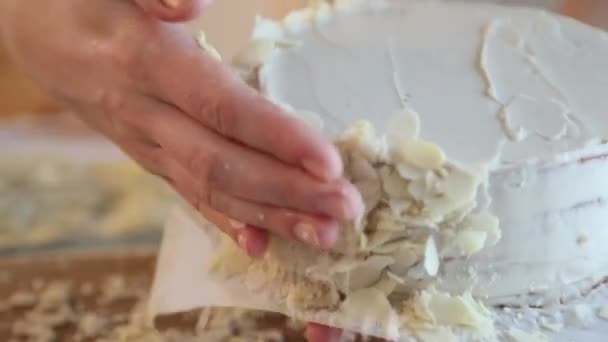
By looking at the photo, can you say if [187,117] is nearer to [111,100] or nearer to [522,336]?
[111,100]

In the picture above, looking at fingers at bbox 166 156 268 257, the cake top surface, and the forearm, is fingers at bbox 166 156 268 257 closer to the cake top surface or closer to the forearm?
the cake top surface

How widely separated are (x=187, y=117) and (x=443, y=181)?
18 cm

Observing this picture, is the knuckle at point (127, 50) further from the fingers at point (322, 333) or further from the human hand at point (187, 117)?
the fingers at point (322, 333)

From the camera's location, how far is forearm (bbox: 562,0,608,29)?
1141mm

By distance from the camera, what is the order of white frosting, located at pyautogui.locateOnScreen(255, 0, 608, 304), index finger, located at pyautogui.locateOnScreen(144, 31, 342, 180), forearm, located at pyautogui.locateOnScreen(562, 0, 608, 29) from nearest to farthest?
index finger, located at pyautogui.locateOnScreen(144, 31, 342, 180) < white frosting, located at pyautogui.locateOnScreen(255, 0, 608, 304) < forearm, located at pyautogui.locateOnScreen(562, 0, 608, 29)

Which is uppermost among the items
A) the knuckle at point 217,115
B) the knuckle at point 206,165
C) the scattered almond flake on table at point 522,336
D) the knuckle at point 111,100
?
the knuckle at point 111,100

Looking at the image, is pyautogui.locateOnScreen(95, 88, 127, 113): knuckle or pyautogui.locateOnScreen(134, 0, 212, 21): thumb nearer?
pyautogui.locateOnScreen(134, 0, 212, 21): thumb

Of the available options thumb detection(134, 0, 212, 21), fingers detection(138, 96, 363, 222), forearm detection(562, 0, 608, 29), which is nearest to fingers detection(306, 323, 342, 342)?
fingers detection(138, 96, 363, 222)

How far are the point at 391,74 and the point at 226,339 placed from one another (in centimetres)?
28

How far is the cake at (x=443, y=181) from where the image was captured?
646 millimetres

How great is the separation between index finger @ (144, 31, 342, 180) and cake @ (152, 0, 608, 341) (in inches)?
2.4

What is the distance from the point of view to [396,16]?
897mm

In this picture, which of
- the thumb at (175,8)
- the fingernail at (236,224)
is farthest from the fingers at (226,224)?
the thumb at (175,8)

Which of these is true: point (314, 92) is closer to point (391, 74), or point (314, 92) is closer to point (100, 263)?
point (391, 74)
